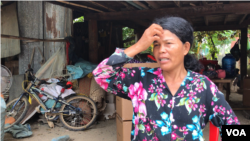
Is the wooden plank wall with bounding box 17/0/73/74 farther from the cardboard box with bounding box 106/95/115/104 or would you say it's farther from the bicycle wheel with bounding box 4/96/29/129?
the cardboard box with bounding box 106/95/115/104

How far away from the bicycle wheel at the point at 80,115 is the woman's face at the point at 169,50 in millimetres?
3430

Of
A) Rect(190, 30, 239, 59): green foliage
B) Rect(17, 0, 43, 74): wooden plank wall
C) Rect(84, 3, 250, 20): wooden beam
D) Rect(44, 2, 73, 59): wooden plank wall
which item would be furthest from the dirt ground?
Rect(190, 30, 239, 59): green foliage

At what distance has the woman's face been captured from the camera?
4.04ft

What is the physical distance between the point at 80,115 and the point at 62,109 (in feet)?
1.37

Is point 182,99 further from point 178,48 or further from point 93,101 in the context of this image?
point 93,101

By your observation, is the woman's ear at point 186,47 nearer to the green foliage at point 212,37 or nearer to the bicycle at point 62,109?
the bicycle at point 62,109

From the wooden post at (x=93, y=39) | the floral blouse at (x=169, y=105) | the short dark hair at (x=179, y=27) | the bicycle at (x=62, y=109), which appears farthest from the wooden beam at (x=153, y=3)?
the floral blouse at (x=169, y=105)

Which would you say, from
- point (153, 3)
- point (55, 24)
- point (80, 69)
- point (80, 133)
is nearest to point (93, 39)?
point (80, 69)

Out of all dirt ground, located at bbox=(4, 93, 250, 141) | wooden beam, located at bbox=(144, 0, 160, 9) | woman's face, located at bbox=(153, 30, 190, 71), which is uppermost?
wooden beam, located at bbox=(144, 0, 160, 9)

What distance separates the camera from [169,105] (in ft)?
3.96

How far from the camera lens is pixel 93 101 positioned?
14.8 ft

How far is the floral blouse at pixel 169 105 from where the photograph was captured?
1183mm

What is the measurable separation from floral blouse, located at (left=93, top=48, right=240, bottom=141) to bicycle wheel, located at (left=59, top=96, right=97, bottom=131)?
129 inches

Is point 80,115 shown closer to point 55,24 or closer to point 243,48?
point 55,24
